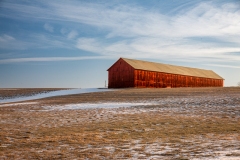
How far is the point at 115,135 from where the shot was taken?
439 inches

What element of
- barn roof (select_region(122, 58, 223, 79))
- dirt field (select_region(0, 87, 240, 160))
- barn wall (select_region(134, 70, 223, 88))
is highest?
barn roof (select_region(122, 58, 223, 79))

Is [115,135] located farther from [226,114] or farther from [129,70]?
[129,70]

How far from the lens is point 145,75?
2165 inches

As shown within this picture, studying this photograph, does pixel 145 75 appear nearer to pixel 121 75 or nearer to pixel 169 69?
pixel 121 75

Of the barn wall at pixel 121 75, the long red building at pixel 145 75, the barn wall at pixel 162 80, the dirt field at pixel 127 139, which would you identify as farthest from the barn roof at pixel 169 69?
the dirt field at pixel 127 139

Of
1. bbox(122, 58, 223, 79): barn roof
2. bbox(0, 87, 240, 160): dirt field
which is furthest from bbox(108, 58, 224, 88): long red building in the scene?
bbox(0, 87, 240, 160): dirt field

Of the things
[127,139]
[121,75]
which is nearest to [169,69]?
[121,75]

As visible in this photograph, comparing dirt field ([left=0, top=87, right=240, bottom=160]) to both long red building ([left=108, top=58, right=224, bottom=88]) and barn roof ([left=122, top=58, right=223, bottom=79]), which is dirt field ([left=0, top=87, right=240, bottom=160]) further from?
barn roof ([left=122, top=58, right=223, bottom=79])

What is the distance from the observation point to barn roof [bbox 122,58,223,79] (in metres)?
55.7

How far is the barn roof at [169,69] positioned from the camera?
5566cm

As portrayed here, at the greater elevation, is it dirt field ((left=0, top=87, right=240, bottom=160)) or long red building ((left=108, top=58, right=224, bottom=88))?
long red building ((left=108, top=58, right=224, bottom=88))

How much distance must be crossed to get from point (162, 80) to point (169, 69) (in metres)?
5.89

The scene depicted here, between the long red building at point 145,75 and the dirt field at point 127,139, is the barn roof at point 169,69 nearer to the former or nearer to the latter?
the long red building at point 145,75

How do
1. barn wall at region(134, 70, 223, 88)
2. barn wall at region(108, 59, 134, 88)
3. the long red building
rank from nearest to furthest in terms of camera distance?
barn wall at region(108, 59, 134, 88) → the long red building → barn wall at region(134, 70, 223, 88)
